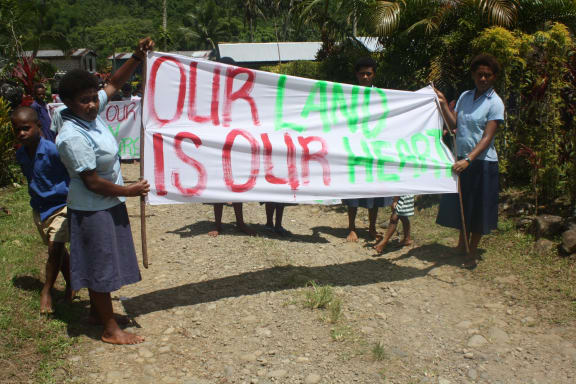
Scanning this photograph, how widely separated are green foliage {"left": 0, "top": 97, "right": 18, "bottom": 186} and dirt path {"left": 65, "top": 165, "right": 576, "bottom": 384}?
436 centimetres

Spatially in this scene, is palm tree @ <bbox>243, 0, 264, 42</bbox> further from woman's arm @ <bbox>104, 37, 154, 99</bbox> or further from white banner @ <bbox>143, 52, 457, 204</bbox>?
woman's arm @ <bbox>104, 37, 154, 99</bbox>

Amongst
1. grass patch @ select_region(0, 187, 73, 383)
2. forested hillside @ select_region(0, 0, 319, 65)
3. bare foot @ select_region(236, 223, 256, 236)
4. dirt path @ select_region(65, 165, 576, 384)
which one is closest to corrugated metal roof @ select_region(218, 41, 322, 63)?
forested hillside @ select_region(0, 0, 319, 65)

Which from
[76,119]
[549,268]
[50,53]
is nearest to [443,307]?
[549,268]

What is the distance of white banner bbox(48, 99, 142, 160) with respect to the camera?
31.6 ft

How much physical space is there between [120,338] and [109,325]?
0.12m

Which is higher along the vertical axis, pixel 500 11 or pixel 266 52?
pixel 266 52

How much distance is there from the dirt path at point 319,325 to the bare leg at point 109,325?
0.06 meters

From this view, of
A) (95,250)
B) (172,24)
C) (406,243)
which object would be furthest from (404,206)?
(172,24)

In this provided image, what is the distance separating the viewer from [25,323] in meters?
3.78

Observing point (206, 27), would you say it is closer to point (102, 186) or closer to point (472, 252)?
point (472, 252)

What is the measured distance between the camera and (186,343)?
373 cm

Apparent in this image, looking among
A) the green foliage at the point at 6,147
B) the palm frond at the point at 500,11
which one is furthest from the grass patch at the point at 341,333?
the green foliage at the point at 6,147

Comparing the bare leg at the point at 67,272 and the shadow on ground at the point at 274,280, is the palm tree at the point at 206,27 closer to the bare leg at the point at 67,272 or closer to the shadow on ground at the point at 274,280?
the shadow on ground at the point at 274,280

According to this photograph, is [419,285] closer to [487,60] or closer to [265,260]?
[265,260]
